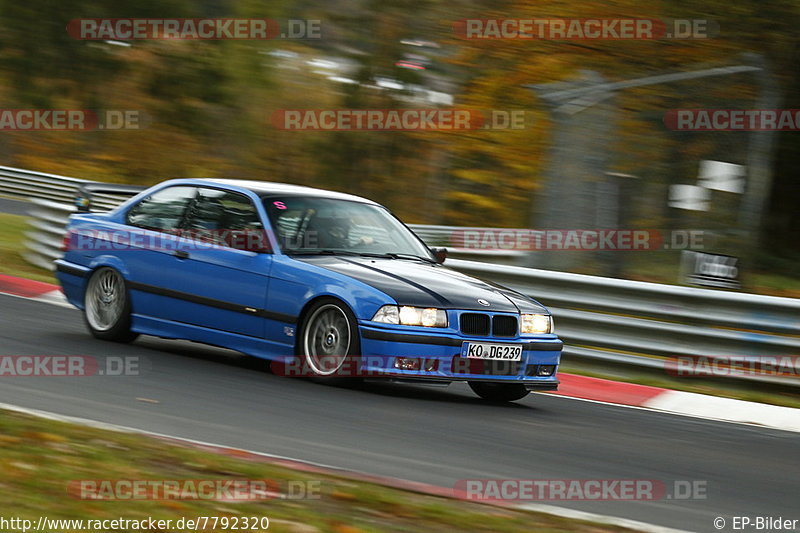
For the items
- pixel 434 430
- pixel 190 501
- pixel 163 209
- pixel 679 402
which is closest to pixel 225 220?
pixel 163 209

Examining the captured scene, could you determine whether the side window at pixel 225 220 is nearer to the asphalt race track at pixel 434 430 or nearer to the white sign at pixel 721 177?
the asphalt race track at pixel 434 430

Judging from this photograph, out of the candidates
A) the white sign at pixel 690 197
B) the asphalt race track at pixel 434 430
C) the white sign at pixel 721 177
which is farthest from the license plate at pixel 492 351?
the white sign at pixel 721 177

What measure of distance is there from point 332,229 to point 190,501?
4.74 metres

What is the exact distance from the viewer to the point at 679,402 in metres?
10.0

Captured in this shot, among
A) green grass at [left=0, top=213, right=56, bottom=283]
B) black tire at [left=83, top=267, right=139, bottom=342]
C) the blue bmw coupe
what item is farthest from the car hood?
green grass at [left=0, top=213, right=56, bottom=283]

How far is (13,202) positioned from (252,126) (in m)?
15.3

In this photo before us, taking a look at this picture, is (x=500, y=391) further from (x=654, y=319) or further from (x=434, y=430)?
(x=654, y=319)

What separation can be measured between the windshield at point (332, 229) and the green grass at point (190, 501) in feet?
10.8

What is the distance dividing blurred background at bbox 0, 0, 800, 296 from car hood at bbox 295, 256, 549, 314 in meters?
5.14

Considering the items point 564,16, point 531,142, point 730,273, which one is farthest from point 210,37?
point 730,273

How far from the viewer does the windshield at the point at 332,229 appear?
929 centimetres

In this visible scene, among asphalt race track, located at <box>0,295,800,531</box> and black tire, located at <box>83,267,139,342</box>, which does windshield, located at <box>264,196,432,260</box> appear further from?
black tire, located at <box>83,267,139,342</box>

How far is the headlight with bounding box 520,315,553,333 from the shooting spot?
29.2 ft

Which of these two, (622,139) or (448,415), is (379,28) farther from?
(448,415)
